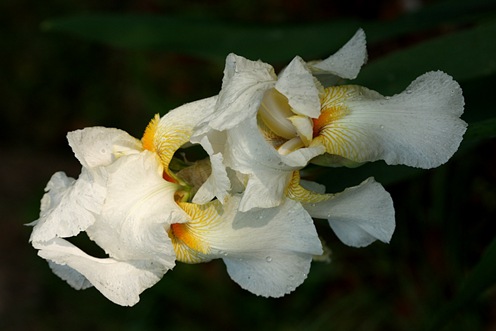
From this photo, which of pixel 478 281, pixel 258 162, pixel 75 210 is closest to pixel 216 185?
→ pixel 258 162

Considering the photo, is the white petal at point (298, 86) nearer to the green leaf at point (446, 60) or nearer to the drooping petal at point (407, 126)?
the drooping petal at point (407, 126)

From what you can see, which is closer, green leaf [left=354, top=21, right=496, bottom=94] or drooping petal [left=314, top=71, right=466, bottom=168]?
drooping petal [left=314, top=71, right=466, bottom=168]

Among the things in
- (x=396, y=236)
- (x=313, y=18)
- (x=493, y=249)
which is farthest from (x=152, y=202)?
(x=313, y=18)

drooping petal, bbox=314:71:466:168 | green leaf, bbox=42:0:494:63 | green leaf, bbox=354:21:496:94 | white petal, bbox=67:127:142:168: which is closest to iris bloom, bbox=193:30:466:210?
drooping petal, bbox=314:71:466:168

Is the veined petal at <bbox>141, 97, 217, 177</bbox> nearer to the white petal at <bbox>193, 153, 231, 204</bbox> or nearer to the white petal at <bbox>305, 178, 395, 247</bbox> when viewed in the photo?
the white petal at <bbox>193, 153, 231, 204</bbox>

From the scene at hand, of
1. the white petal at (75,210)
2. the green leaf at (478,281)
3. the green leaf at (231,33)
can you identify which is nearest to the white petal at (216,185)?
the white petal at (75,210)

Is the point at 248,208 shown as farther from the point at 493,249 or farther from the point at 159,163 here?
the point at 493,249

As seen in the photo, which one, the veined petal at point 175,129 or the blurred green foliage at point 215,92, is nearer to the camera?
the veined petal at point 175,129

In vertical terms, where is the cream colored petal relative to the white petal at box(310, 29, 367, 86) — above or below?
below
